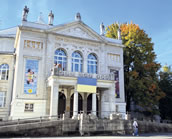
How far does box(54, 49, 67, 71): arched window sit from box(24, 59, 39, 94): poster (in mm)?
2627

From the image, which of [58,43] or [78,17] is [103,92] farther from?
[78,17]

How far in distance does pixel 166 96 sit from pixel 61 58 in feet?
64.4

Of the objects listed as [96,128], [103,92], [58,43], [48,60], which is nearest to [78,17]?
[58,43]

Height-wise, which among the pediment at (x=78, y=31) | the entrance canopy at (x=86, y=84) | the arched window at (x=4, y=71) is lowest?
the entrance canopy at (x=86, y=84)

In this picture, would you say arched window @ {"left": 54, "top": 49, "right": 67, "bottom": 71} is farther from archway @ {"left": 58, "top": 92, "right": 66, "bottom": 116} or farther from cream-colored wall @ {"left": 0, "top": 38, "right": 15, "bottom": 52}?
cream-colored wall @ {"left": 0, "top": 38, "right": 15, "bottom": 52}

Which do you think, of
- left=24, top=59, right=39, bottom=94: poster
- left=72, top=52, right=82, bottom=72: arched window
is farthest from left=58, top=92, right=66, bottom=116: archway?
left=72, top=52, right=82, bottom=72: arched window

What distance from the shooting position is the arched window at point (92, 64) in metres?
25.9

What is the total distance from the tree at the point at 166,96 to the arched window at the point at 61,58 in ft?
61.5

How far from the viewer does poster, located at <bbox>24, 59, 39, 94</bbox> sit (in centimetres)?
2209

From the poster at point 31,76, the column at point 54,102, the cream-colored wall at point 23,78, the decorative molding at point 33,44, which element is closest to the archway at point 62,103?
the cream-colored wall at point 23,78

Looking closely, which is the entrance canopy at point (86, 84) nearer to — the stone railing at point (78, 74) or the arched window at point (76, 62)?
the stone railing at point (78, 74)

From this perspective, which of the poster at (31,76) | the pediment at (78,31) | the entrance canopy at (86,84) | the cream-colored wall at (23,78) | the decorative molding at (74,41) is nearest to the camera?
the cream-colored wall at (23,78)

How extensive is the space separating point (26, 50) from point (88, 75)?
8206 millimetres

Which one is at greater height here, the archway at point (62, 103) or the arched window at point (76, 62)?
the arched window at point (76, 62)
